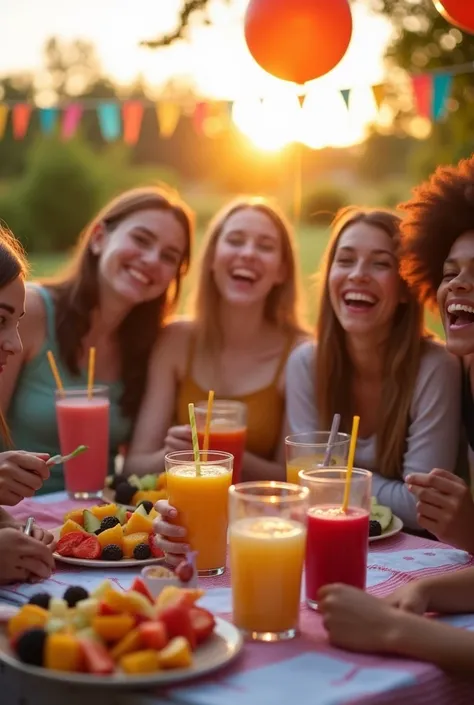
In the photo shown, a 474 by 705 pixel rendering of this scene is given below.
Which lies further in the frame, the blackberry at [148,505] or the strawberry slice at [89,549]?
the blackberry at [148,505]

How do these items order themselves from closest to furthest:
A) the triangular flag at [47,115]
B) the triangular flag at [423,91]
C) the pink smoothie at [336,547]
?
the pink smoothie at [336,547] < the triangular flag at [423,91] < the triangular flag at [47,115]

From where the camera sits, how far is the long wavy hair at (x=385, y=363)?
8.13ft

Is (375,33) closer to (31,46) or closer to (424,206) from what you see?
(424,206)

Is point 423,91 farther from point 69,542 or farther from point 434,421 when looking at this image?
point 69,542

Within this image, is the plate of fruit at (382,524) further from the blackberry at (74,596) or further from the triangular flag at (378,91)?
the triangular flag at (378,91)

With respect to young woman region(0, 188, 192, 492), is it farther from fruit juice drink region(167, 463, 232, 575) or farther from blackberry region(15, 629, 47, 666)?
blackberry region(15, 629, 47, 666)

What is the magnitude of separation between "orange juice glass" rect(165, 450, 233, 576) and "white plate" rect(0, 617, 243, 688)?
371 mm

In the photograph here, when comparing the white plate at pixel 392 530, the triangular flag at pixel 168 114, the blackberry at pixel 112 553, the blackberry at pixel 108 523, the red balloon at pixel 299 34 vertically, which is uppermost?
the triangular flag at pixel 168 114

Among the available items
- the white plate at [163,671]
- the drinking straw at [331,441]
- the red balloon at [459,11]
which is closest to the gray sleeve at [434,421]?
the drinking straw at [331,441]

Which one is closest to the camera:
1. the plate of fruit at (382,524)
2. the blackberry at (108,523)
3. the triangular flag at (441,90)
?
the blackberry at (108,523)

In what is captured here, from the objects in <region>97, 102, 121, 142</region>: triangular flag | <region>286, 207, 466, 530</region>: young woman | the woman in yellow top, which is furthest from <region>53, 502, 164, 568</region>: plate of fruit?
<region>97, 102, 121, 142</region>: triangular flag

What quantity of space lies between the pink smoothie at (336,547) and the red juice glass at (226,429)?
0.76m

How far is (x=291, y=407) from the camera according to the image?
2760 millimetres

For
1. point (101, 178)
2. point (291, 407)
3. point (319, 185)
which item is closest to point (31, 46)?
point (101, 178)
